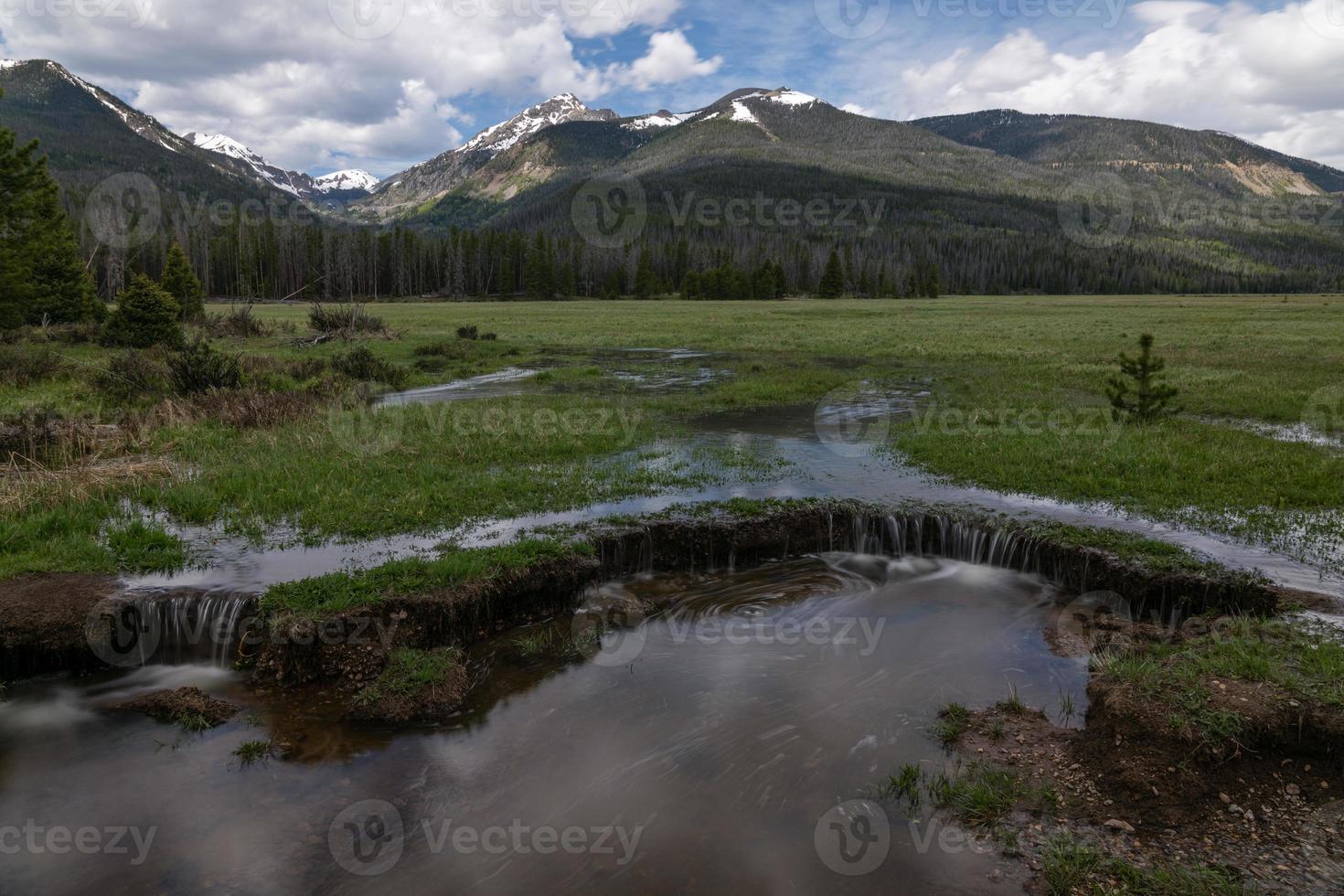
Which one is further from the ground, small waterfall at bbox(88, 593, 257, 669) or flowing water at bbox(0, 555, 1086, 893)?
small waterfall at bbox(88, 593, 257, 669)

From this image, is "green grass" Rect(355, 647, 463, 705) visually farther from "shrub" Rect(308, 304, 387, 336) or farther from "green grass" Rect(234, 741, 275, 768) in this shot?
"shrub" Rect(308, 304, 387, 336)

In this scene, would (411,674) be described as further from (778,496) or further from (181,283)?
(181,283)

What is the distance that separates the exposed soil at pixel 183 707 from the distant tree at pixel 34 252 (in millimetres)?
28211

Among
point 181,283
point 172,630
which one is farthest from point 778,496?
A: point 181,283

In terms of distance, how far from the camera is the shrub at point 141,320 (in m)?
32.7

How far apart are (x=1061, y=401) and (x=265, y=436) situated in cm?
2478

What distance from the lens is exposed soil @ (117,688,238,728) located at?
25.2ft

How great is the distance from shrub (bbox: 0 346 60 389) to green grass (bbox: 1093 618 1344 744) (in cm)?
3119

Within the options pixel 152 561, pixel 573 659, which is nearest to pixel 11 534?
pixel 152 561

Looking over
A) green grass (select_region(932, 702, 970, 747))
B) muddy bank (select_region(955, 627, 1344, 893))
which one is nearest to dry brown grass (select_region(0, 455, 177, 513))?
green grass (select_region(932, 702, 970, 747))

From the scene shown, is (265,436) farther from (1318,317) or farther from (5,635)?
(1318,317)

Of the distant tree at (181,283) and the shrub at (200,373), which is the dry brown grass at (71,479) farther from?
the distant tree at (181,283)

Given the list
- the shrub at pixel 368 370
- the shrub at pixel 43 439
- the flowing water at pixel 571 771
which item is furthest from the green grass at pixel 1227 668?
the shrub at pixel 368 370

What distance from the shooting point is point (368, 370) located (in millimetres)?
29922
